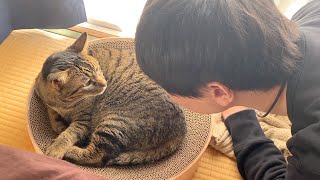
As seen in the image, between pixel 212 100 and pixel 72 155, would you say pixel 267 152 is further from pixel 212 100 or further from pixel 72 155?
pixel 72 155

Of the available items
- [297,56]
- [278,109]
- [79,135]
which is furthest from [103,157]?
[297,56]

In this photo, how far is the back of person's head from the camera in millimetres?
693

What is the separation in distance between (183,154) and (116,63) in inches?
15.7

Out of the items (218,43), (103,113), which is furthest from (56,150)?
(218,43)

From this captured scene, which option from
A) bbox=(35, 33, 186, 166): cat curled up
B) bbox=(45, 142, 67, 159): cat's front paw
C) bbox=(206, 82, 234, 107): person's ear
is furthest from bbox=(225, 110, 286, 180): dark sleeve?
bbox=(45, 142, 67, 159): cat's front paw

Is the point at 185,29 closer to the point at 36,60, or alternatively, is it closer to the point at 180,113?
the point at 180,113

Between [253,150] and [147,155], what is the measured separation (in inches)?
13.0

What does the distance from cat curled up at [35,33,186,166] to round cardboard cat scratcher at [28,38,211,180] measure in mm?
22

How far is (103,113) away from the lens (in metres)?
1.25

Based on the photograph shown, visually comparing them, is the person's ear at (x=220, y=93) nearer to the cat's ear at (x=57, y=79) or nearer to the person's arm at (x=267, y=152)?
the person's arm at (x=267, y=152)

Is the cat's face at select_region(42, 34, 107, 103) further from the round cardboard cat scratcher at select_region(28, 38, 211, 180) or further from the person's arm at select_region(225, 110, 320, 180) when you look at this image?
the person's arm at select_region(225, 110, 320, 180)

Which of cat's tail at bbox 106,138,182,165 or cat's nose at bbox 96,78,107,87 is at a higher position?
cat's nose at bbox 96,78,107,87

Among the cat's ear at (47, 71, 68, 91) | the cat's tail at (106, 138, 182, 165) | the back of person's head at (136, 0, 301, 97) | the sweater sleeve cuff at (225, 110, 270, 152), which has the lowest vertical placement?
the cat's tail at (106, 138, 182, 165)

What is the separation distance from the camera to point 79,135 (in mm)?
1241
